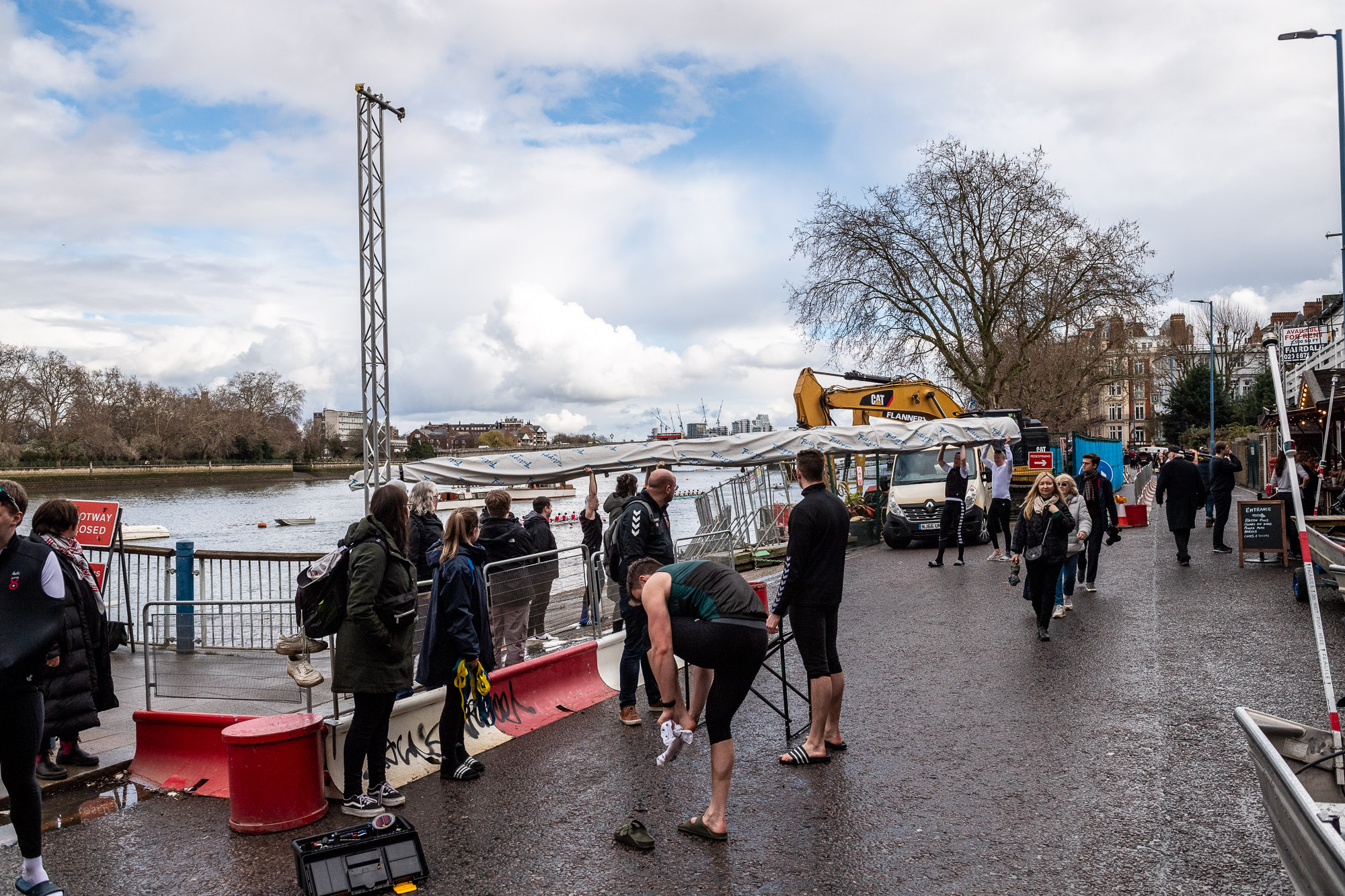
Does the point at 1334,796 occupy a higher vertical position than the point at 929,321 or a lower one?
lower

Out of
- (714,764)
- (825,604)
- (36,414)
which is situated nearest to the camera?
(714,764)

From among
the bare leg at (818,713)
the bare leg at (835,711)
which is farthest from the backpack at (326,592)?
the bare leg at (835,711)

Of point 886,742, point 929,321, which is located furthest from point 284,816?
point 929,321

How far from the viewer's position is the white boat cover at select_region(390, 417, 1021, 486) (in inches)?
510

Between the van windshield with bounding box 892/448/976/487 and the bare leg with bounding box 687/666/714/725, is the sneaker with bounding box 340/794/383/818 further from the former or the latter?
the van windshield with bounding box 892/448/976/487

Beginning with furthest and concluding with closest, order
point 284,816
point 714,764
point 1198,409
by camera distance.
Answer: point 1198,409 → point 284,816 → point 714,764

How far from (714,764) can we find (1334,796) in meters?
2.85

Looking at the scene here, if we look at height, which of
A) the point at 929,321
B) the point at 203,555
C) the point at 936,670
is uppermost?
the point at 929,321

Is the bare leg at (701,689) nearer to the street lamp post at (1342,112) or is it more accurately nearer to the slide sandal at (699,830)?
the slide sandal at (699,830)

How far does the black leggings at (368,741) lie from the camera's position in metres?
5.37

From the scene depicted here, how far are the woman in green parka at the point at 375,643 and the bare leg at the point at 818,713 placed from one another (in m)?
2.42

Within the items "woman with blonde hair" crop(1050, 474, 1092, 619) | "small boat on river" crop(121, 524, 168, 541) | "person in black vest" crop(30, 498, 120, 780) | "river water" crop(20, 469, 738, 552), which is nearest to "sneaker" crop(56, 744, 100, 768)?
"person in black vest" crop(30, 498, 120, 780)

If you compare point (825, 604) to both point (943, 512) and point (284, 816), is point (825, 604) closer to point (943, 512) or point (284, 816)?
point (284, 816)

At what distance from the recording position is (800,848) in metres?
4.68
